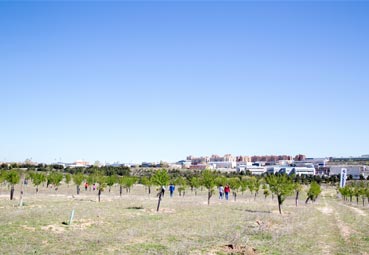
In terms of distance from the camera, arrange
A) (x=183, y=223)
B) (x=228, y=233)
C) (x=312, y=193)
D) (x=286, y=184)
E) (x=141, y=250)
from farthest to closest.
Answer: (x=312, y=193), (x=286, y=184), (x=183, y=223), (x=228, y=233), (x=141, y=250)

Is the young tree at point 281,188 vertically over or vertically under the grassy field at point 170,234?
over

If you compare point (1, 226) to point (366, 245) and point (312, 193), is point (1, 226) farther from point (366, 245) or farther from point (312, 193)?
point (312, 193)

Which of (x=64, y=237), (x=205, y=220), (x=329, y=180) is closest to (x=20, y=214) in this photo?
(x=64, y=237)

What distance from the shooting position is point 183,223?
1214 inches

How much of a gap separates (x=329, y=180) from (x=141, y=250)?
13711 centimetres

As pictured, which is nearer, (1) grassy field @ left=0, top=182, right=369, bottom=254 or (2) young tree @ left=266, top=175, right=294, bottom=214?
(1) grassy field @ left=0, top=182, right=369, bottom=254

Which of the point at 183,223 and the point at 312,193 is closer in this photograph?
the point at 183,223

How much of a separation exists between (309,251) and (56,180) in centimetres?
5941

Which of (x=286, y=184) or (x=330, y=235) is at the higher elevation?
(x=286, y=184)

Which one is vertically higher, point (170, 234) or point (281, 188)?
point (281, 188)

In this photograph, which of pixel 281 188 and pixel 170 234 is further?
pixel 281 188

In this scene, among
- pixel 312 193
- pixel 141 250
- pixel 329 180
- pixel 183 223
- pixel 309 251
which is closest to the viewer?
pixel 141 250

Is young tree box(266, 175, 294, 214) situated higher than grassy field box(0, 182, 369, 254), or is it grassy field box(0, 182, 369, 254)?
young tree box(266, 175, 294, 214)

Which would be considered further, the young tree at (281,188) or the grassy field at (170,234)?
the young tree at (281,188)
